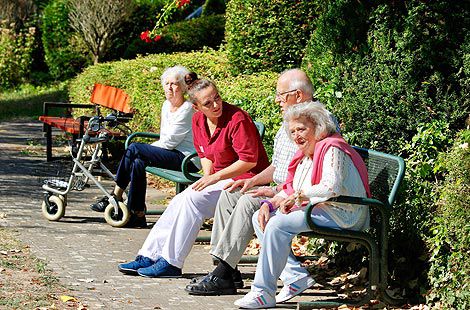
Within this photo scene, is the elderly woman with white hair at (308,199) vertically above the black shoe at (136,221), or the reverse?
the elderly woman with white hair at (308,199)

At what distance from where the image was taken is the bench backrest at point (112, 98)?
12.8 m

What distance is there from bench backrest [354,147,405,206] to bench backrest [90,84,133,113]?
6.02m

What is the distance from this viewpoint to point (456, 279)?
6.07m

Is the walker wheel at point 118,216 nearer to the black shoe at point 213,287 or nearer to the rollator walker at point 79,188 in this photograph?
the rollator walker at point 79,188

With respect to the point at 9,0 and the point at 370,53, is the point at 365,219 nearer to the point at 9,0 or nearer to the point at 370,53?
the point at 370,53

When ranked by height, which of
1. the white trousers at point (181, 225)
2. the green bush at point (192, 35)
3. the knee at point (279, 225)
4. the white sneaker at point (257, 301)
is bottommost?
the white sneaker at point (257, 301)

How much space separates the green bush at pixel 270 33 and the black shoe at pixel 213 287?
643 centimetres

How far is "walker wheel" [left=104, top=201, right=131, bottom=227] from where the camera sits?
30.2ft

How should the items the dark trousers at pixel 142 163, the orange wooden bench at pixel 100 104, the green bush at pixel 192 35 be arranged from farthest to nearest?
1. the green bush at pixel 192 35
2. the orange wooden bench at pixel 100 104
3. the dark trousers at pixel 142 163

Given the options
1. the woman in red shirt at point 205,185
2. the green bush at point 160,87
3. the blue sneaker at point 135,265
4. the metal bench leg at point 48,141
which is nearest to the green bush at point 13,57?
the green bush at point 160,87

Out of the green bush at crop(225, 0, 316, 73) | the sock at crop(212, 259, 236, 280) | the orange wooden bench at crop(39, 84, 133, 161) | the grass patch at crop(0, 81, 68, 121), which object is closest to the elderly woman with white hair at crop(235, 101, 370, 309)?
the sock at crop(212, 259, 236, 280)

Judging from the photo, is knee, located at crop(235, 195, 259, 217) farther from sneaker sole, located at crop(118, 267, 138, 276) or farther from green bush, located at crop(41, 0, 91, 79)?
green bush, located at crop(41, 0, 91, 79)

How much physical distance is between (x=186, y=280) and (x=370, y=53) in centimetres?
209

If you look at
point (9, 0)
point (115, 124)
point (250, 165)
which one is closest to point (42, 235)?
point (115, 124)
